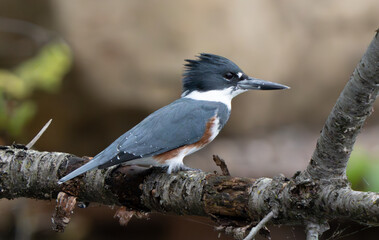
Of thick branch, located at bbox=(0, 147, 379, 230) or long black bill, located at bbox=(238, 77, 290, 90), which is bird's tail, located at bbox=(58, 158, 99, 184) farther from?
long black bill, located at bbox=(238, 77, 290, 90)

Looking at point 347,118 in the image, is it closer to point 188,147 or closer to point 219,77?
point 188,147

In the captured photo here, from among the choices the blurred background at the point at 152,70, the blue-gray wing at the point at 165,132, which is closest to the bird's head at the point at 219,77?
the blue-gray wing at the point at 165,132

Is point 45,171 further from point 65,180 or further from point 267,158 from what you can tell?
point 267,158

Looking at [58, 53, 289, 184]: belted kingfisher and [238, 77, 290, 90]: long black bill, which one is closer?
[58, 53, 289, 184]: belted kingfisher

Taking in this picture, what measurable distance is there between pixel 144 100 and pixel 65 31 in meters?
1.00

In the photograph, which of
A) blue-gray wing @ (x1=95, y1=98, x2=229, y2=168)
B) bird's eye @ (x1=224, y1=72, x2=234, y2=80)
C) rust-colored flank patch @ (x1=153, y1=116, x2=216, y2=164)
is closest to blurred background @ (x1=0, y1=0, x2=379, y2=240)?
bird's eye @ (x1=224, y1=72, x2=234, y2=80)

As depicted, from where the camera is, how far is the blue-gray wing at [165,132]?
2.37 m

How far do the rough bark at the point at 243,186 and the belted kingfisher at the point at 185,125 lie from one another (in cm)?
10

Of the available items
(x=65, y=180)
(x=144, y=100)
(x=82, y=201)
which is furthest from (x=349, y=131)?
(x=144, y=100)

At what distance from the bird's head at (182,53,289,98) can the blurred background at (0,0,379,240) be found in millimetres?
2035

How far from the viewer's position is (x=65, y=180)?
221cm

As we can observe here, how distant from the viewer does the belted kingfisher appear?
2.38 meters

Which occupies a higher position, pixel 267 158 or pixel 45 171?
pixel 45 171

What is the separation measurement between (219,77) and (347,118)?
1425mm
